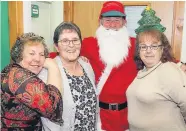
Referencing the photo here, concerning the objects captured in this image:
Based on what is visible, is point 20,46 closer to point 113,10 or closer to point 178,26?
point 113,10

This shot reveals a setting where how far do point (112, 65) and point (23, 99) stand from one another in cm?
95

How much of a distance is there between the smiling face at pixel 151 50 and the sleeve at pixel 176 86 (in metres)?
0.13

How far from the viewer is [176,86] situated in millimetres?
1484

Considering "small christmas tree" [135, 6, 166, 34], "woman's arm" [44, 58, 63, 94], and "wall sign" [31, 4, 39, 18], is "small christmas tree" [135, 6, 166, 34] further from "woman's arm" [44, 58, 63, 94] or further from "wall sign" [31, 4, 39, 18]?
"wall sign" [31, 4, 39, 18]

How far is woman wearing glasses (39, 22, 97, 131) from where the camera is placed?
1.57 m

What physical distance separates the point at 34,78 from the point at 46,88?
75mm

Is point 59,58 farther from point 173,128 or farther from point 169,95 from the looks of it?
point 173,128

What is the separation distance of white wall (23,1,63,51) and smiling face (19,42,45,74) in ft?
2.75

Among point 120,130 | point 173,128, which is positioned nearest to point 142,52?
point 173,128

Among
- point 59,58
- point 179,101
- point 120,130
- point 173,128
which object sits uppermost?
point 59,58

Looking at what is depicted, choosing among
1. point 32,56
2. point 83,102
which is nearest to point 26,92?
point 32,56

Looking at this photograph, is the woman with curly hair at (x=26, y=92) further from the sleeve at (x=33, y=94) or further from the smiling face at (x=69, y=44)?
the smiling face at (x=69, y=44)

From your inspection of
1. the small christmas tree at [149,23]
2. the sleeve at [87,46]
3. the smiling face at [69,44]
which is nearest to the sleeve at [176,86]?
the small christmas tree at [149,23]

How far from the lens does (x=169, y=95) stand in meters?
1.52
